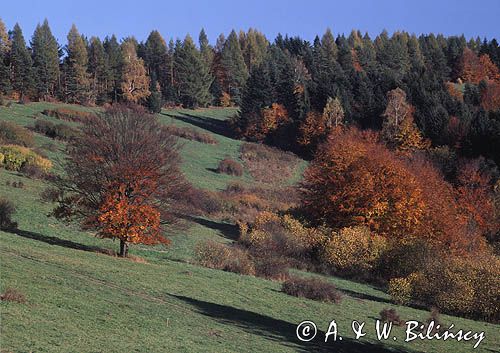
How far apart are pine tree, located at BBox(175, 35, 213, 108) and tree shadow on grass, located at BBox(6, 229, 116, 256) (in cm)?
8571

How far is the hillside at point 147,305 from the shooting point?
42.8 ft

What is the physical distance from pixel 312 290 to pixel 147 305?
34.1ft

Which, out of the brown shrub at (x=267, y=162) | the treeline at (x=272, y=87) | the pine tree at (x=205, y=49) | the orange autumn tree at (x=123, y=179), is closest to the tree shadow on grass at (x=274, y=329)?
the orange autumn tree at (x=123, y=179)

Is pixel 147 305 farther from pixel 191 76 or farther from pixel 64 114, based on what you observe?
pixel 191 76

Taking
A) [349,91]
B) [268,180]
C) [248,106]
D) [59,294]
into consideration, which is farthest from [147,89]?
[59,294]

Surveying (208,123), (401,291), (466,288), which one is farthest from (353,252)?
(208,123)

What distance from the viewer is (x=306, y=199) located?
48.4 meters

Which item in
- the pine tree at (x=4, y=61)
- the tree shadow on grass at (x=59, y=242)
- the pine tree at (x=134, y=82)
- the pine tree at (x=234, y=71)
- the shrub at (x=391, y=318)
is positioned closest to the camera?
the shrub at (x=391, y=318)

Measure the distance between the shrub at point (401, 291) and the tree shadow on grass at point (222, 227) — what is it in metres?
16.7

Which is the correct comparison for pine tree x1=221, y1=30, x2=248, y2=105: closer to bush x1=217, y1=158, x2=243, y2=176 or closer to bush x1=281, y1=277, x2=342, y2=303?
bush x1=217, y1=158, x2=243, y2=176

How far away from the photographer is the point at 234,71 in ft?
434

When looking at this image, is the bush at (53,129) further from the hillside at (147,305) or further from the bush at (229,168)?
the hillside at (147,305)

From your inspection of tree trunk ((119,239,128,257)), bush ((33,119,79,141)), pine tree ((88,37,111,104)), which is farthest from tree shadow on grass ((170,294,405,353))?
pine tree ((88,37,111,104))

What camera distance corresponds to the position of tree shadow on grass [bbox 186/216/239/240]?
150 feet
